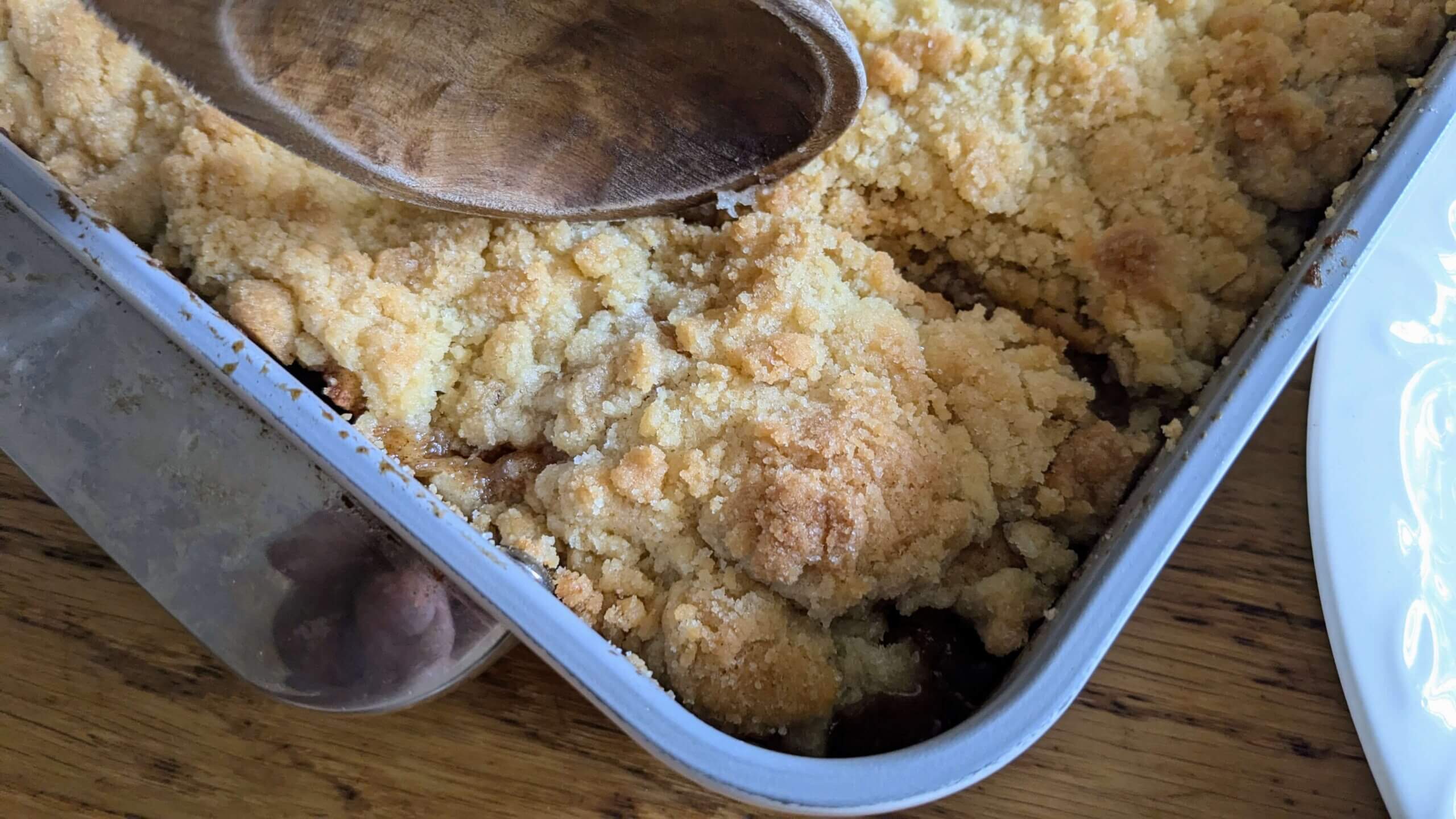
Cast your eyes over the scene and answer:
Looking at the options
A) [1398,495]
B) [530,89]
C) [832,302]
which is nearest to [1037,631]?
[832,302]

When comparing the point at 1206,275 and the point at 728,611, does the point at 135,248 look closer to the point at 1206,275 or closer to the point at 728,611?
the point at 728,611

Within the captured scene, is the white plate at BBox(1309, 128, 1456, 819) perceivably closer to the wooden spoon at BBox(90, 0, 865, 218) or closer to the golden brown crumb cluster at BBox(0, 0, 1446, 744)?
the golden brown crumb cluster at BBox(0, 0, 1446, 744)

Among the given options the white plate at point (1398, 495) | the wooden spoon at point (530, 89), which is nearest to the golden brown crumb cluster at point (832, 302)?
the wooden spoon at point (530, 89)

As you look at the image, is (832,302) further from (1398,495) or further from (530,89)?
(1398,495)

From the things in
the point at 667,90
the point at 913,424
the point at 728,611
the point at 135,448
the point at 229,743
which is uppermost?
the point at 667,90

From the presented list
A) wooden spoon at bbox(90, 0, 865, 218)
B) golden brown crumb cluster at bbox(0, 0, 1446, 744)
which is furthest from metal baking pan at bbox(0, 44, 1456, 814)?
wooden spoon at bbox(90, 0, 865, 218)

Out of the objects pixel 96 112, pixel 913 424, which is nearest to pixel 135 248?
pixel 96 112

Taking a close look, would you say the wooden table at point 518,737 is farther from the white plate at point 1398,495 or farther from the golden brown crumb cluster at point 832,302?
the golden brown crumb cluster at point 832,302
